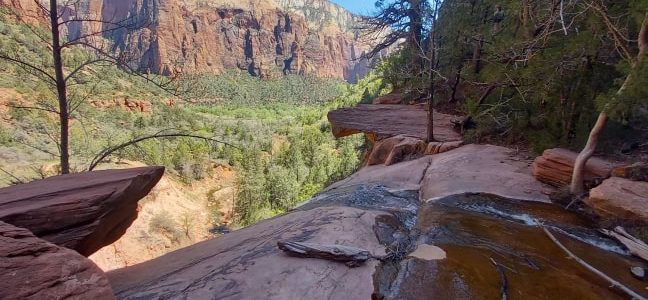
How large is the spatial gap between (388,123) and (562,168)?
23.5 ft

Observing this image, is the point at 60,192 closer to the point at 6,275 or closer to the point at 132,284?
the point at 132,284

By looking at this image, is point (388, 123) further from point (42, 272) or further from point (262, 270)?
point (42, 272)

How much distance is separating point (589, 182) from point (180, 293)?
6707 mm

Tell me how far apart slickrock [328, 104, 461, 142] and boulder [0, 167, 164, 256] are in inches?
339

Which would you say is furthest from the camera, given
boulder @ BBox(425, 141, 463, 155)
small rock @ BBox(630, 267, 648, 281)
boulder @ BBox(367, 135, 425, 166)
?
boulder @ BBox(367, 135, 425, 166)

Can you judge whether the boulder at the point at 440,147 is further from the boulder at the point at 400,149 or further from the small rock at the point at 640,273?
the small rock at the point at 640,273

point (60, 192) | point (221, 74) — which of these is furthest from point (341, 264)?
point (221, 74)

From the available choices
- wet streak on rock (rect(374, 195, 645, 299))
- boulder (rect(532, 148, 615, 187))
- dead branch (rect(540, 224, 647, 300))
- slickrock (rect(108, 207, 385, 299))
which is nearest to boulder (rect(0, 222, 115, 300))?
slickrock (rect(108, 207, 385, 299))

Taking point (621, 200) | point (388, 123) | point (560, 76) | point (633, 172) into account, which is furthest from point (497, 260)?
point (388, 123)

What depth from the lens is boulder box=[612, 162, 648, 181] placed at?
5684mm

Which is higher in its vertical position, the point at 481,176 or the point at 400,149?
the point at 400,149

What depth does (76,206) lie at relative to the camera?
154 inches

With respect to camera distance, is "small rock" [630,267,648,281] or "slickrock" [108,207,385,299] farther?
"small rock" [630,267,648,281]

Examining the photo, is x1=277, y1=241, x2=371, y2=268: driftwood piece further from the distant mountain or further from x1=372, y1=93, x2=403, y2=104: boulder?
the distant mountain
